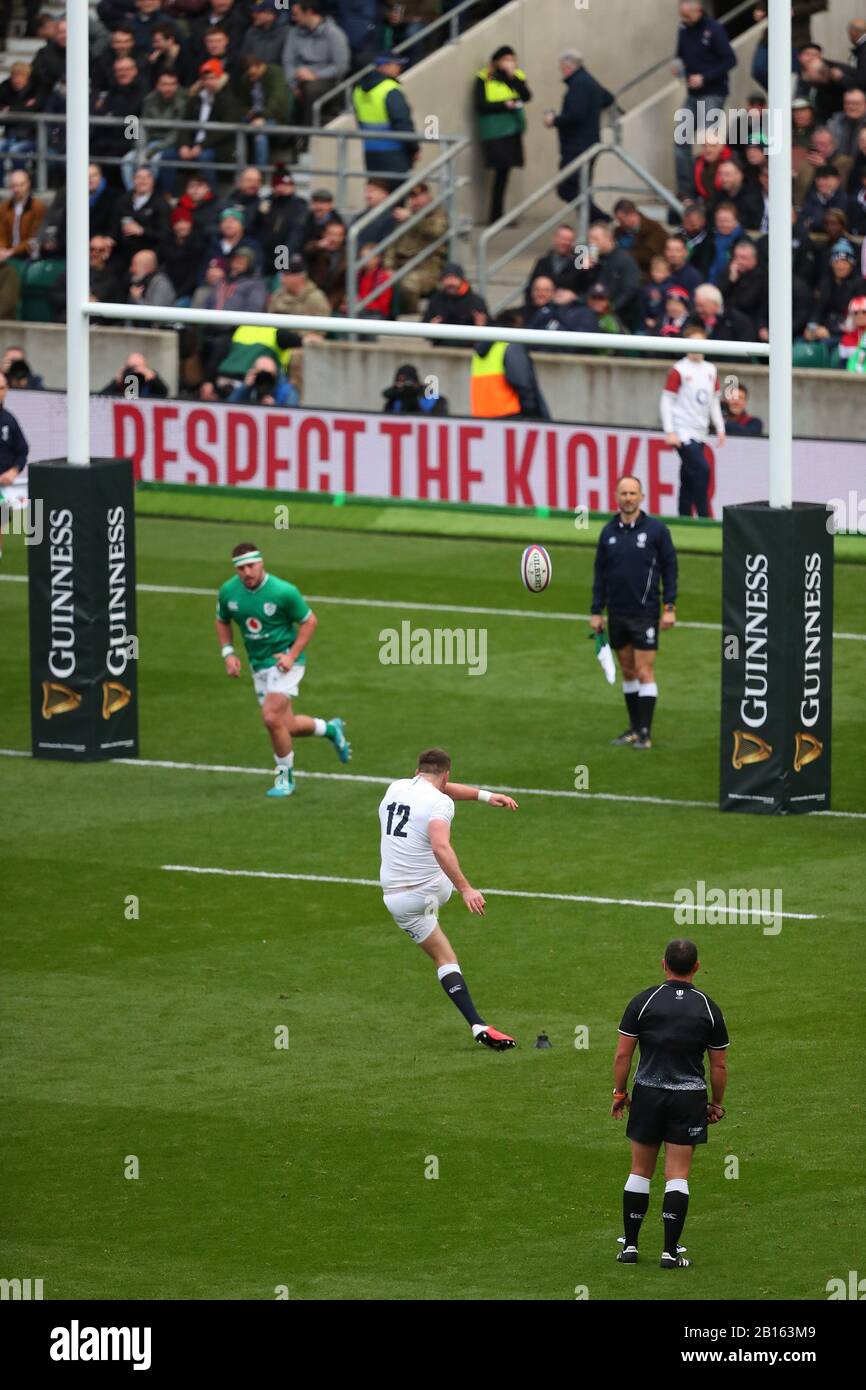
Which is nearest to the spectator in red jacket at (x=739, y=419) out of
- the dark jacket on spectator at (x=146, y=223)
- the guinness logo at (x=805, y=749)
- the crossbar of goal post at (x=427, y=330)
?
the crossbar of goal post at (x=427, y=330)

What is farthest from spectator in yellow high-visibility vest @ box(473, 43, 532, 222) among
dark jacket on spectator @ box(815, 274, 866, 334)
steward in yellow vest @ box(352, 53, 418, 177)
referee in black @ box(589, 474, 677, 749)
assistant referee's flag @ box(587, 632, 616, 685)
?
assistant referee's flag @ box(587, 632, 616, 685)

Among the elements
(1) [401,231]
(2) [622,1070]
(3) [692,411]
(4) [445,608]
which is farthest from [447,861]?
(1) [401,231]

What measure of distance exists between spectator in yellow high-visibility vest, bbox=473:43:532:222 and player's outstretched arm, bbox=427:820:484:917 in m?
22.2

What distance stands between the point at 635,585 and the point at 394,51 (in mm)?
17222

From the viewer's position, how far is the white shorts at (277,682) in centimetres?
2050

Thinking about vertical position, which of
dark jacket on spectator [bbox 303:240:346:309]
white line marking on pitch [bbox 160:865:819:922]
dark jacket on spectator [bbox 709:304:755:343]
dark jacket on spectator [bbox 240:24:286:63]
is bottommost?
white line marking on pitch [bbox 160:865:819:922]

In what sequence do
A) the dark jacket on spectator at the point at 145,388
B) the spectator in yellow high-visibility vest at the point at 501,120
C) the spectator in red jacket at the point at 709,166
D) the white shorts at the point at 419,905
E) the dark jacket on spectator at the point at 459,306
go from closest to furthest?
the white shorts at the point at 419,905 → the dark jacket on spectator at the point at 459,306 → the spectator in red jacket at the point at 709,166 → the dark jacket on spectator at the point at 145,388 → the spectator in yellow high-visibility vest at the point at 501,120

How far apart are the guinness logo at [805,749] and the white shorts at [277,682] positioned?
3.62 metres

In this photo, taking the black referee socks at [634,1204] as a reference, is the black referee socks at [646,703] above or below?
above

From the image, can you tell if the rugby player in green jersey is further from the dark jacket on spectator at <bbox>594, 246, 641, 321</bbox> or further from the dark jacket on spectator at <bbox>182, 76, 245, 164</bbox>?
the dark jacket on spectator at <bbox>182, 76, 245, 164</bbox>

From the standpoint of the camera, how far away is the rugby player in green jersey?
804 inches

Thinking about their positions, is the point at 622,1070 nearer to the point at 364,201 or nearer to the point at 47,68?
the point at 364,201

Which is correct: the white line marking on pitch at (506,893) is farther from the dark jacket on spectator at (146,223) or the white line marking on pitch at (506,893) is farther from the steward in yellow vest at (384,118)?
the steward in yellow vest at (384,118)

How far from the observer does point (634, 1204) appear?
472 inches
